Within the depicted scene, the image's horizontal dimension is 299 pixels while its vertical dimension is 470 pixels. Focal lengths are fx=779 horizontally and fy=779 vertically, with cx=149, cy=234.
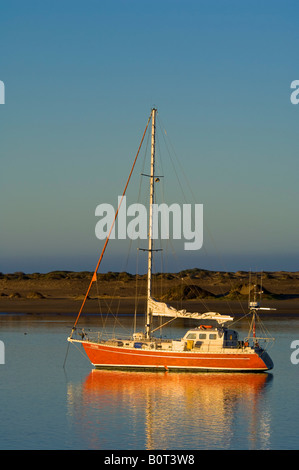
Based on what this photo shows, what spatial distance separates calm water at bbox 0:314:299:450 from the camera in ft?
92.9

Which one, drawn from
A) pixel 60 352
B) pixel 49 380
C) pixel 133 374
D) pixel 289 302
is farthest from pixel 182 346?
pixel 289 302

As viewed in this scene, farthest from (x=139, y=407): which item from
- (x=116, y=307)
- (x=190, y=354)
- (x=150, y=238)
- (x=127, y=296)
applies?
(x=127, y=296)

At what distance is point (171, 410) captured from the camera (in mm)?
33875

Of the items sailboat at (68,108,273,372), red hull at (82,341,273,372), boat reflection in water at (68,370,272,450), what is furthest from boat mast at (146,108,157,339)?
boat reflection in water at (68,370,272,450)

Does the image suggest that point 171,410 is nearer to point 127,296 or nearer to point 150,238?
point 150,238

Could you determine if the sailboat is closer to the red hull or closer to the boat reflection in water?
the red hull

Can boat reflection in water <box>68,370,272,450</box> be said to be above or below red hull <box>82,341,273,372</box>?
below

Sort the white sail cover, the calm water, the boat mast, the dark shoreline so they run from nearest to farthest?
the calm water
the white sail cover
the boat mast
the dark shoreline

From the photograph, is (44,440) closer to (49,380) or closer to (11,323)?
(49,380)

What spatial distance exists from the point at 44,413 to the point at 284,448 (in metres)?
11.1

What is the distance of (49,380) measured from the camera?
4178cm

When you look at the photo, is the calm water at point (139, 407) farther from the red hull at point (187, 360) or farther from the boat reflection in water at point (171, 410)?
the red hull at point (187, 360)

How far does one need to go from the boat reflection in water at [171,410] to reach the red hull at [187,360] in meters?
0.50

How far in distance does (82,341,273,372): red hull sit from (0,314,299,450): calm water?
552 mm
